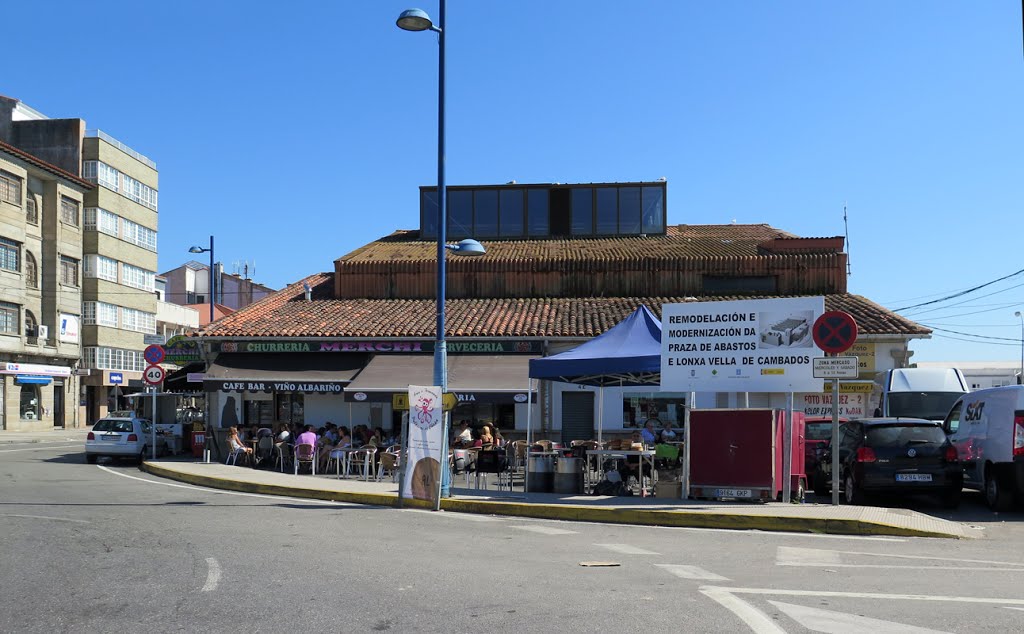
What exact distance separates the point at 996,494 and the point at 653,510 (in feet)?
17.5

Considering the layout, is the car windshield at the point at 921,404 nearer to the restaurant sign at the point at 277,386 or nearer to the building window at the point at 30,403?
the restaurant sign at the point at 277,386

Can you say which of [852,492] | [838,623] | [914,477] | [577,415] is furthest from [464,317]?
[838,623]

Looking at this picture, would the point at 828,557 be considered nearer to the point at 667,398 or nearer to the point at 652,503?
the point at 652,503

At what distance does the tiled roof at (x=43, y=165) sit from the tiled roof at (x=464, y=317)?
77.1 feet

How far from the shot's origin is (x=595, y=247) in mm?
34906

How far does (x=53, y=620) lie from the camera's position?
689cm

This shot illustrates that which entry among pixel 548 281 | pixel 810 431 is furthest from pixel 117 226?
pixel 810 431

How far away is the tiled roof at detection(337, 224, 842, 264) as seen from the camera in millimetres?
32688

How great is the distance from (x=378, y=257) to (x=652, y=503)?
20583 mm

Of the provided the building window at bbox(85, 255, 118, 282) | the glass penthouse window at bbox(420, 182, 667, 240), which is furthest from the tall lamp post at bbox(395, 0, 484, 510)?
the building window at bbox(85, 255, 118, 282)

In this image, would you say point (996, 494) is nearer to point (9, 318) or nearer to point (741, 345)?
point (741, 345)

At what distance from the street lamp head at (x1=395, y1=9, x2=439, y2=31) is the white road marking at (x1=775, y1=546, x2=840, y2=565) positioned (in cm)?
969

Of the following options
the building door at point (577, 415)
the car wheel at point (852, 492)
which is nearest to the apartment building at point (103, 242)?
the building door at point (577, 415)

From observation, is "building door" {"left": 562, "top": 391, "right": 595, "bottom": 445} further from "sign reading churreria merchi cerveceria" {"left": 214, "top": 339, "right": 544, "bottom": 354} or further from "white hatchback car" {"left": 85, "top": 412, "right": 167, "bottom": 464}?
"white hatchback car" {"left": 85, "top": 412, "right": 167, "bottom": 464}
